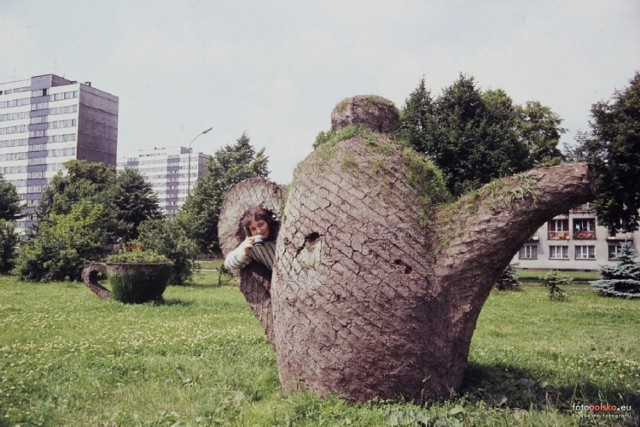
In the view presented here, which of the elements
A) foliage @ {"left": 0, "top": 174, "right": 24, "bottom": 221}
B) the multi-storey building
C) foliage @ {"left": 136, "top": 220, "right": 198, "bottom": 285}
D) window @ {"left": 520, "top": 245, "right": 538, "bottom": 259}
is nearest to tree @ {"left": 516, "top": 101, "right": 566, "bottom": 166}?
the multi-storey building

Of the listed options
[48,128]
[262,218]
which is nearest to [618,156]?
[262,218]

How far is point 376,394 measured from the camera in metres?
3.90

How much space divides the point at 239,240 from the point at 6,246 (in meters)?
27.5

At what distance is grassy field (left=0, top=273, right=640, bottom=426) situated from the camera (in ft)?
12.3

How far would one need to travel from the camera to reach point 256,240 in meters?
4.91

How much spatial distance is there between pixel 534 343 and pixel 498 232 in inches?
228

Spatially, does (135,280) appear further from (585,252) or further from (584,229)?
(585,252)

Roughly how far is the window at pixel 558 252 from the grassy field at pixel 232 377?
113 feet

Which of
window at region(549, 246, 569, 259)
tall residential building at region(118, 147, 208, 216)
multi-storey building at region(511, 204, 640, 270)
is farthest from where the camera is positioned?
tall residential building at region(118, 147, 208, 216)

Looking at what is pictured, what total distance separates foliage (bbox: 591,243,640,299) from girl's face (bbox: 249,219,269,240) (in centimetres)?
2100

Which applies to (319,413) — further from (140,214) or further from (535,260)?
(535,260)

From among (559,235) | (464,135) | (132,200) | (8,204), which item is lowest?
(559,235)

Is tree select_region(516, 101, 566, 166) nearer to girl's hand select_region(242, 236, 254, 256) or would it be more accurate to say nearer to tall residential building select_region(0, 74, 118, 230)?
girl's hand select_region(242, 236, 254, 256)

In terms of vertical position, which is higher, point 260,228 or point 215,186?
point 215,186
